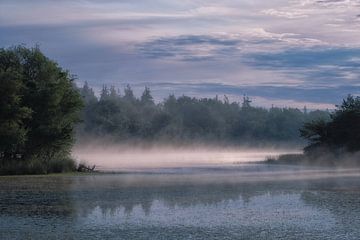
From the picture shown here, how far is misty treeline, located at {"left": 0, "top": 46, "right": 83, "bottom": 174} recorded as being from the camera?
44.9 metres

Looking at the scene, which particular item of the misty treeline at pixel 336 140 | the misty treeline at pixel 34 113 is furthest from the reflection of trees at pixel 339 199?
the misty treeline at pixel 336 140

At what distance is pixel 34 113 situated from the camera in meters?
48.2

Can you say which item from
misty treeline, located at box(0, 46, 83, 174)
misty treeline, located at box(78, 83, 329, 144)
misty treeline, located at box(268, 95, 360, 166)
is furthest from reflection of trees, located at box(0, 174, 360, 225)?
misty treeline, located at box(78, 83, 329, 144)

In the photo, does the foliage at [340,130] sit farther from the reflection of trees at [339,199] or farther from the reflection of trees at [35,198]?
the reflection of trees at [35,198]

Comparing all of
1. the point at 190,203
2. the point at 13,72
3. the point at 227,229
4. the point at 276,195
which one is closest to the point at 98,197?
the point at 190,203

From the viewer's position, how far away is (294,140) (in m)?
164

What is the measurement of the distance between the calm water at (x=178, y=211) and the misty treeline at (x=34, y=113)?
10.2 m

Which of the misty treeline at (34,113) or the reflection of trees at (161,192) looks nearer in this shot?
the reflection of trees at (161,192)

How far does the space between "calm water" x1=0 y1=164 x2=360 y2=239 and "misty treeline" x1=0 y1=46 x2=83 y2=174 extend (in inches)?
403

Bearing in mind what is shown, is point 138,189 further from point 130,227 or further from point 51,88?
point 51,88

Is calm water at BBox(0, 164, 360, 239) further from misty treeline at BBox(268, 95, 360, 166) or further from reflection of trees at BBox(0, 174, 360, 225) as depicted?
misty treeline at BBox(268, 95, 360, 166)

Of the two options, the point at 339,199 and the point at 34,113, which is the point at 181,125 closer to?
the point at 34,113

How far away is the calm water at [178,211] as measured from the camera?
17906 millimetres

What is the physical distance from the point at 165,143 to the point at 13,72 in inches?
3875
